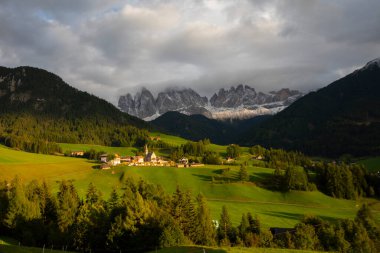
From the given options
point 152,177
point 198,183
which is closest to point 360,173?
point 198,183

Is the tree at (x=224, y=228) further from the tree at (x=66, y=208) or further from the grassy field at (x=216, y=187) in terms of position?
the tree at (x=66, y=208)

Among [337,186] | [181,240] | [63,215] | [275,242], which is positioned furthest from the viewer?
[337,186]

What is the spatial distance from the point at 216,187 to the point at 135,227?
87608 millimetres

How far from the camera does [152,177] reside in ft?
526

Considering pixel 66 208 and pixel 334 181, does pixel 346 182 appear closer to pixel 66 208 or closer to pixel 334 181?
pixel 334 181

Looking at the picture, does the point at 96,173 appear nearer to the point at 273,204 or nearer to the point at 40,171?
the point at 40,171

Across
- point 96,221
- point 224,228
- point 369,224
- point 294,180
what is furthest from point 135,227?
point 294,180

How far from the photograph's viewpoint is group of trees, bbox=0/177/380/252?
205ft

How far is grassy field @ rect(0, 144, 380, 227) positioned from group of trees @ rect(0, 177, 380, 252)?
20.1 m

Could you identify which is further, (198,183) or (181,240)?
(198,183)

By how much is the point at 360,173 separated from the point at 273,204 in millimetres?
50606

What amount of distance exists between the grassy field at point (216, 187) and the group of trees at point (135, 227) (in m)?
20.1

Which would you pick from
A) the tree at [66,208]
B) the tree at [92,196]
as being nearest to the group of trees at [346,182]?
the tree at [92,196]

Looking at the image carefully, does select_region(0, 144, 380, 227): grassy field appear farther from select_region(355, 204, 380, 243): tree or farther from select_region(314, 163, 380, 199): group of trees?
select_region(355, 204, 380, 243): tree
